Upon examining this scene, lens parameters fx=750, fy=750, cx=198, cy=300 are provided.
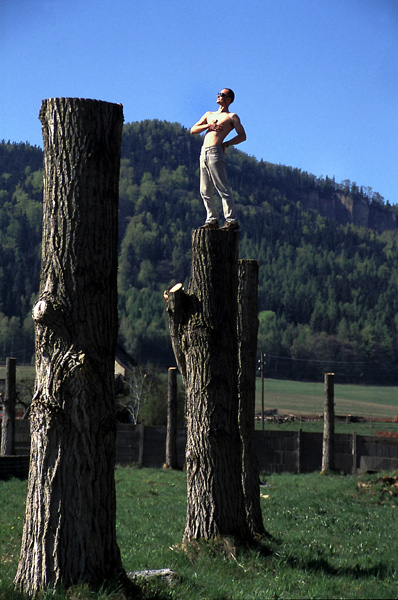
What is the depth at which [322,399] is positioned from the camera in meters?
118

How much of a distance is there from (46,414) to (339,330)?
599 feet

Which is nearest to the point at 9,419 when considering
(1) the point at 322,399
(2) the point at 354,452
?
(2) the point at 354,452

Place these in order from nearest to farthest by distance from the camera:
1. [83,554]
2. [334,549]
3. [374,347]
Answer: [83,554] → [334,549] → [374,347]

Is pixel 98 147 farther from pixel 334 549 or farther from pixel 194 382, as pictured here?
pixel 334 549

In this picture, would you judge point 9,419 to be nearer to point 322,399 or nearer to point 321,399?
point 322,399

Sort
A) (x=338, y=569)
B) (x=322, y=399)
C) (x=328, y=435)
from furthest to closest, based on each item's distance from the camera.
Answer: (x=322, y=399), (x=328, y=435), (x=338, y=569)

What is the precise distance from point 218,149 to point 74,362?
4379 mm

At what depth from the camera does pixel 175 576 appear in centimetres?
730

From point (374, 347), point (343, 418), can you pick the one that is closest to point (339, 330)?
point (374, 347)

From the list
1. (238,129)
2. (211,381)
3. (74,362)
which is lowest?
(211,381)

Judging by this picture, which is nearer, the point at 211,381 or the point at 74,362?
the point at 74,362

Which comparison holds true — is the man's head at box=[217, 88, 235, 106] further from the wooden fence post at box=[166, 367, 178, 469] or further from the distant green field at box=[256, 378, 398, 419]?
the distant green field at box=[256, 378, 398, 419]

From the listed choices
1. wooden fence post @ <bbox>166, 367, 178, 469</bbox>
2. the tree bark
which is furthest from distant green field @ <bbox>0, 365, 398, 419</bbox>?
the tree bark

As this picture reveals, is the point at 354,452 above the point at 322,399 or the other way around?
above
